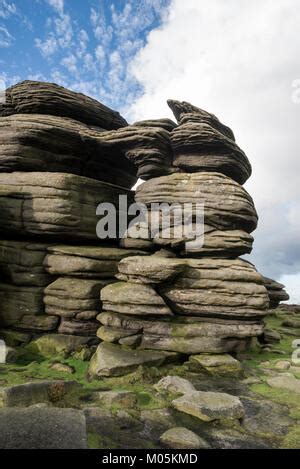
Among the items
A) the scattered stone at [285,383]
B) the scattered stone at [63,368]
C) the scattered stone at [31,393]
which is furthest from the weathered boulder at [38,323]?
the scattered stone at [285,383]

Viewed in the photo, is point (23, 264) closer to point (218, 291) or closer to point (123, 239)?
point (123, 239)

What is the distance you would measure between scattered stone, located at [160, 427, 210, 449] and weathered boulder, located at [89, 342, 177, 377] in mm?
4814

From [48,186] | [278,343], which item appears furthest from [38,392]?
[278,343]

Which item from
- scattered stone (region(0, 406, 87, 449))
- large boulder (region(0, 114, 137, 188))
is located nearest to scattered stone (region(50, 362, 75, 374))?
scattered stone (region(0, 406, 87, 449))

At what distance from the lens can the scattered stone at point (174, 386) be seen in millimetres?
10483

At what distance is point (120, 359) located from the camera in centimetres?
1260

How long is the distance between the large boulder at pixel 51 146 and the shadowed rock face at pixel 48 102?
88 cm

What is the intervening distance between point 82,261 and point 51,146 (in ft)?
26.9

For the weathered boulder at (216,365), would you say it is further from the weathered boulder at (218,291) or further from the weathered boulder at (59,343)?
the weathered boulder at (59,343)

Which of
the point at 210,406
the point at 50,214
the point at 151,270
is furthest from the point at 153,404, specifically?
the point at 50,214

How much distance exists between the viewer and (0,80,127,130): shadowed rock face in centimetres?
2008

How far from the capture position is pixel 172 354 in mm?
13648

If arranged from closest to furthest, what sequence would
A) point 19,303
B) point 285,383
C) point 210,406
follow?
point 210,406 < point 285,383 < point 19,303
